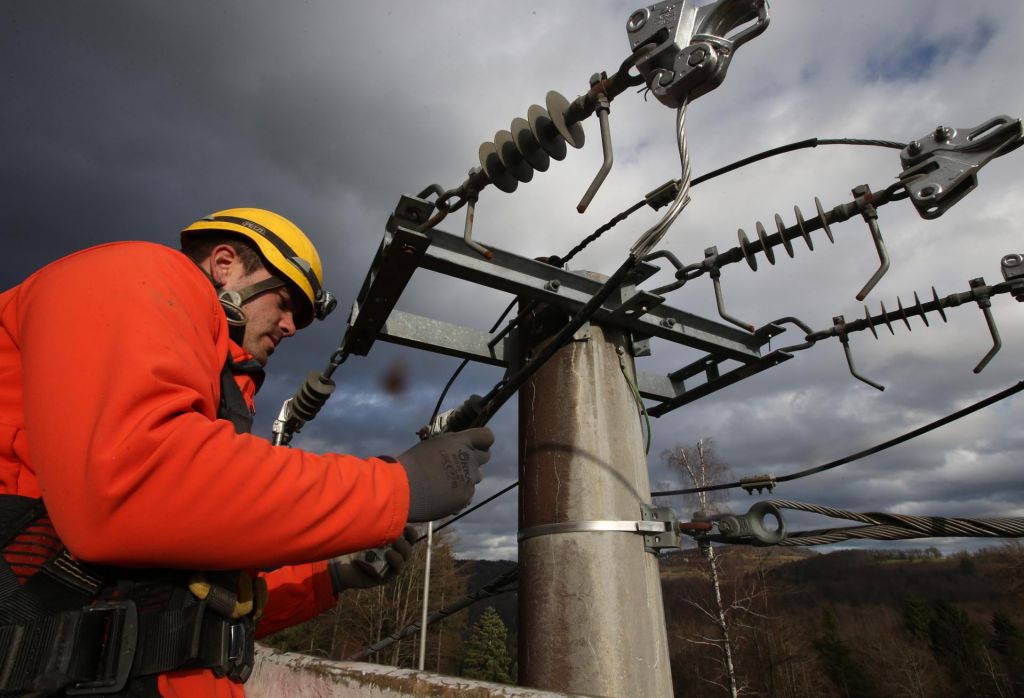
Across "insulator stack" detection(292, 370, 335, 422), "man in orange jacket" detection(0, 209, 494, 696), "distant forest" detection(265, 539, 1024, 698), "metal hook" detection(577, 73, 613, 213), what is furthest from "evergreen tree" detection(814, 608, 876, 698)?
"man in orange jacket" detection(0, 209, 494, 696)

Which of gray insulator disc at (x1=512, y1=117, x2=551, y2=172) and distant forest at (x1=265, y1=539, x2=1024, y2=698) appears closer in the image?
gray insulator disc at (x1=512, y1=117, x2=551, y2=172)

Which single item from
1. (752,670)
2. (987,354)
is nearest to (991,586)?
(752,670)

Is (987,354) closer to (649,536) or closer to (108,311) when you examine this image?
(649,536)

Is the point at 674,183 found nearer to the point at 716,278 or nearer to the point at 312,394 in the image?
the point at 716,278

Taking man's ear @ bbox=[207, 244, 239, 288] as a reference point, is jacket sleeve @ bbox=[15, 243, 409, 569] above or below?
below

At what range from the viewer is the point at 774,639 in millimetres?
43656

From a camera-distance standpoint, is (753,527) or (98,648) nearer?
(98,648)

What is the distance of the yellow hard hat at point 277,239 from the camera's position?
7.11ft

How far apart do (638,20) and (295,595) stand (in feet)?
8.59

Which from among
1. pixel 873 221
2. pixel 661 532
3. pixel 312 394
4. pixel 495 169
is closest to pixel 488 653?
pixel 312 394

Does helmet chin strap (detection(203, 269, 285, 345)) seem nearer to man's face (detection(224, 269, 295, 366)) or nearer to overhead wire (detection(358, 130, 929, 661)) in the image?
man's face (detection(224, 269, 295, 366))

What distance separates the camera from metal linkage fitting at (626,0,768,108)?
165 centimetres

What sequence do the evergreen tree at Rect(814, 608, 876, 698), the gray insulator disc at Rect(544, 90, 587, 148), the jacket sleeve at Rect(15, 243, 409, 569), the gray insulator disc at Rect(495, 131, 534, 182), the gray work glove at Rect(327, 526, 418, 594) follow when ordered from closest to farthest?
the jacket sleeve at Rect(15, 243, 409, 569)
the gray insulator disc at Rect(544, 90, 587, 148)
the gray insulator disc at Rect(495, 131, 534, 182)
the gray work glove at Rect(327, 526, 418, 594)
the evergreen tree at Rect(814, 608, 876, 698)

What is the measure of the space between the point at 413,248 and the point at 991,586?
410 feet
